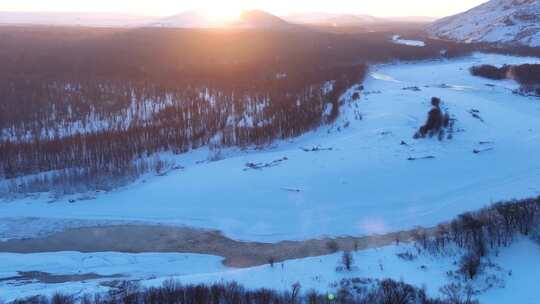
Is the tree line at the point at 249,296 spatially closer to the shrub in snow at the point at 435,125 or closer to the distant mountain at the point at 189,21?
the shrub in snow at the point at 435,125

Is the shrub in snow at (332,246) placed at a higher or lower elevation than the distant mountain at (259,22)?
lower

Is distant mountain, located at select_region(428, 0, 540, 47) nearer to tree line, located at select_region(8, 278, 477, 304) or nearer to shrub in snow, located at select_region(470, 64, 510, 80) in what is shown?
shrub in snow, located at select_region(470, 64, 510, 80)

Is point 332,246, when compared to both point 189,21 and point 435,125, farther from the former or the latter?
point 189,21

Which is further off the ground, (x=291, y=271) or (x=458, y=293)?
(x=458, y=293)

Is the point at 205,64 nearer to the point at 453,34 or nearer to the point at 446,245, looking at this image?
the point at 446,245

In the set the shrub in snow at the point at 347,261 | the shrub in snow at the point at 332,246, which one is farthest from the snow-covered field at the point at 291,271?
the shrub in snow at the point at 332,246

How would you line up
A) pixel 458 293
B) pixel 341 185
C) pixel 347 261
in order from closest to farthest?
pixel 458 293 → pixel 347 261 → pixel 341 185

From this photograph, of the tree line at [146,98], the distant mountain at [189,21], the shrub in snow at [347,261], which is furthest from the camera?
the distant mountain at [189,21]

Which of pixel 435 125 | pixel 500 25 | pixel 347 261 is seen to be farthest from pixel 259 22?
pixel 347 261
